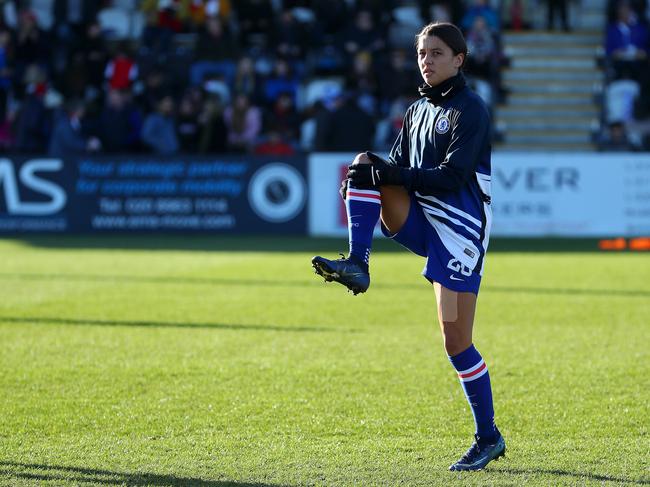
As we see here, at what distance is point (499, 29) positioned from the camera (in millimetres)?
25875

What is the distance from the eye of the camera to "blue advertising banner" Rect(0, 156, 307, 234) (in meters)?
20.6

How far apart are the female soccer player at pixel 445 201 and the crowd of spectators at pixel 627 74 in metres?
17.7

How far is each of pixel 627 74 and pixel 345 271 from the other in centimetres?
1981

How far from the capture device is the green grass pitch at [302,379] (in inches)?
227

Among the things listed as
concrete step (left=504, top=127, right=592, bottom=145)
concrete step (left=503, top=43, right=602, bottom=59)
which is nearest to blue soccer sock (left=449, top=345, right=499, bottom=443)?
concrete step (left=504, top=127, right=592, bottom=145)

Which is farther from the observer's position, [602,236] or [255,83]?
[255,83]

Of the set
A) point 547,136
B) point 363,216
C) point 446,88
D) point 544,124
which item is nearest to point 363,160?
point 363,216

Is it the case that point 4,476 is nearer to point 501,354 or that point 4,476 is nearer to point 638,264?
point 501,354

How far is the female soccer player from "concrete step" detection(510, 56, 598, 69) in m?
20.2

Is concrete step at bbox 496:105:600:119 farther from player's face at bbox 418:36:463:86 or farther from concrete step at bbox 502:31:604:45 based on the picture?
player's face at bbox 418:36:463:86

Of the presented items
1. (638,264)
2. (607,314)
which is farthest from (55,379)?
(638,264)

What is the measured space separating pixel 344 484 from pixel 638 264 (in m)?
11.8

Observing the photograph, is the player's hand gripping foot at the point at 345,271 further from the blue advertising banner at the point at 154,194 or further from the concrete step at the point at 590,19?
the concrete step at the point at 590,19

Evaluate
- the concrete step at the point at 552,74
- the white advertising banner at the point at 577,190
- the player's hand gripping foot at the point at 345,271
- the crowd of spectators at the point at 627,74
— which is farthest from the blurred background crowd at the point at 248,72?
the player's hand gripping foot at the point at 345,271
